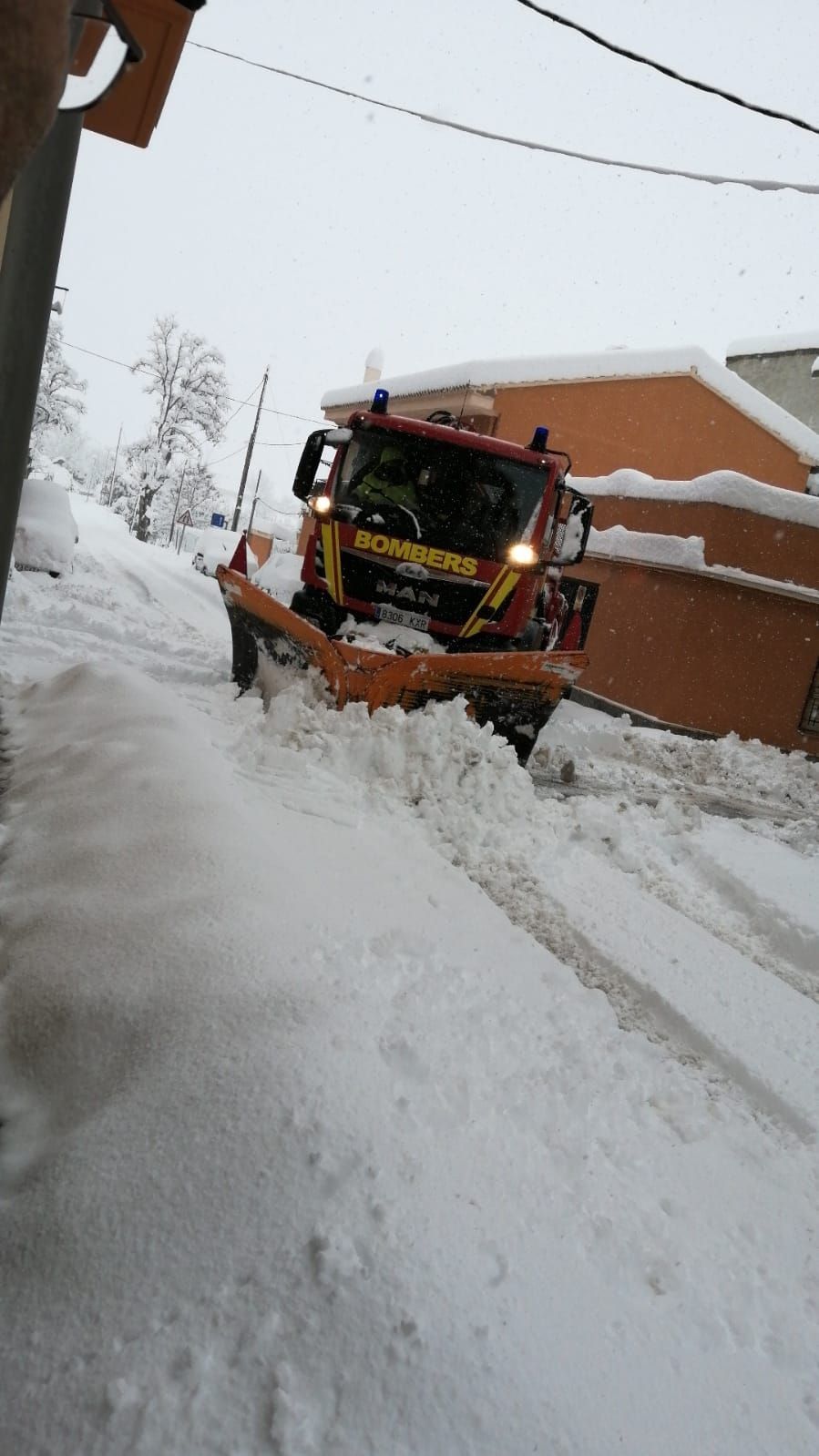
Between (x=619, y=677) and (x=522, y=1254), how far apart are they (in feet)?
39.5

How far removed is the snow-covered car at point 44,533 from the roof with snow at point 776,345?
19.5 metres

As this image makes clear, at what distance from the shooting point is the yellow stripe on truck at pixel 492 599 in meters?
6.89

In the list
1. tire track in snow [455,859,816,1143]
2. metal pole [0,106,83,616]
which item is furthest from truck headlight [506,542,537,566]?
metal pole [0,106,83,616]

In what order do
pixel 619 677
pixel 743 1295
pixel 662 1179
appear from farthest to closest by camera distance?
pixel 619 677 → pixel 662 1179 → pixel 743 1295

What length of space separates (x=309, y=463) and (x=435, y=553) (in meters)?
1.43

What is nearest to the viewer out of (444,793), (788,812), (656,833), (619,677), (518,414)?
(444,793)

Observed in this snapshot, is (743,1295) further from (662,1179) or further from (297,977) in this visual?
(297,977)

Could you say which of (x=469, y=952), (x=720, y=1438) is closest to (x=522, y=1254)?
(x=720, y=1438)

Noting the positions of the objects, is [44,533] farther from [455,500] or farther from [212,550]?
[212,550]

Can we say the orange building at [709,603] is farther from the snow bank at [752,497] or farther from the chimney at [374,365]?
the chimney at [374,365]

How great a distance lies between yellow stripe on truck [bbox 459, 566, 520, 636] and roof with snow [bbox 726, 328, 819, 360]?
21.8 metres

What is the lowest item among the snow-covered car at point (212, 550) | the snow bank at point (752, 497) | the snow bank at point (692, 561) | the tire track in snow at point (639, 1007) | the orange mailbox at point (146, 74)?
the tire track in snow at point (639, 1007)

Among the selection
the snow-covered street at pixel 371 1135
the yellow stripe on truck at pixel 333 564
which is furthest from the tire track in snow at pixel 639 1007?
the yellow stripe on truck at pixel 333 564

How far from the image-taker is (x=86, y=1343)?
1.68 meters
